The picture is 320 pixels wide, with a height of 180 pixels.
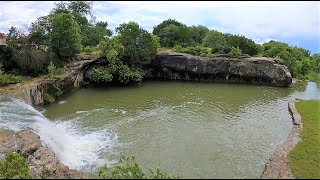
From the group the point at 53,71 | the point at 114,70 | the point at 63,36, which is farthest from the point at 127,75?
the point at 53,71

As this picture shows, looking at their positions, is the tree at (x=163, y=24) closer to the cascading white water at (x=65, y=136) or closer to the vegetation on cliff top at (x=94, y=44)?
the vegetation on cliff top at (x=94, y=44)

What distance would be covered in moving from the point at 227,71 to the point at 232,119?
14609mm

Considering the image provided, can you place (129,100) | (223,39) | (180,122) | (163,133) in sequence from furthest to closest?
(223,39)
(129,100)
(180,122)
(163,133)

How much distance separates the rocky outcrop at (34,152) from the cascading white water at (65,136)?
902mm

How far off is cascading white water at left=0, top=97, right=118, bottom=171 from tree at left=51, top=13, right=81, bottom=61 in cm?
1007

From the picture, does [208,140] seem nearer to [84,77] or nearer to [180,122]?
[180,122]

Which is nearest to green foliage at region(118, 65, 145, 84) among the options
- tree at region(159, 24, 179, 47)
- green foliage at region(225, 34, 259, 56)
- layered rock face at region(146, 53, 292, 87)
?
layered rock face at region(146, 53, 292, 87)

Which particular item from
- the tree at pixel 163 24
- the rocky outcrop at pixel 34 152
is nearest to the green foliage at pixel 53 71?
the rocky outcrop at pixel 34 152

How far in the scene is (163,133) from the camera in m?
20.3

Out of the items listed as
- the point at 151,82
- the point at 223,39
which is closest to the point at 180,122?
the point at 151,82

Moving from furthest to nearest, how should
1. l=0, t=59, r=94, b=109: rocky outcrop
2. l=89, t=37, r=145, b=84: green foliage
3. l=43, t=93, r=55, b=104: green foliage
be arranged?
l=89, t=37, r=145, b=84: green foliage → l=43, t=93, r=55, b=104: green foliage → l=0, t=59, r=94, b=109: rocky outcrop

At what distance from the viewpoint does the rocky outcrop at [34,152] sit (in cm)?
1284

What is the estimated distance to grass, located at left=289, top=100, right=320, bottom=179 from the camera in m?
14.2

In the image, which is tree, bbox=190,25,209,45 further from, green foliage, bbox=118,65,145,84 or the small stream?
the small stream
